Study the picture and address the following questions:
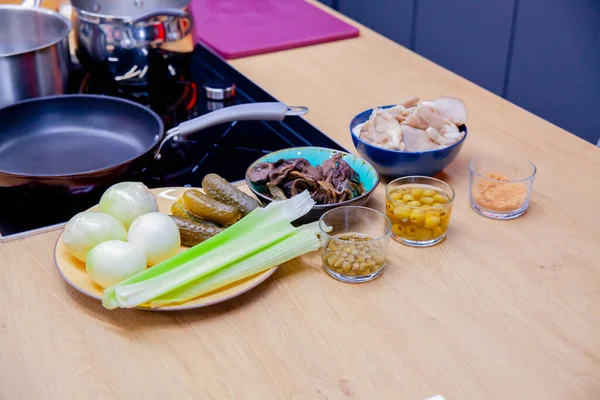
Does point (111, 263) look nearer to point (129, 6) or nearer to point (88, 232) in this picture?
point (88, 232)

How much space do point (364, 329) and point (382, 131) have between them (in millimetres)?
448

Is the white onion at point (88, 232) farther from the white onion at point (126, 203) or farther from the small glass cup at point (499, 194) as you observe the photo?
the small glass cup at point (499, 194)

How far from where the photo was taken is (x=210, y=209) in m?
1.09

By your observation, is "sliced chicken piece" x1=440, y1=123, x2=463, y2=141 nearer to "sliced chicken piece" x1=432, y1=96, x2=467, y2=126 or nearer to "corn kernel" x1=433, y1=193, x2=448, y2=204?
"sliced chicken piece" x1=432, y1=96, x2=467, y2=126

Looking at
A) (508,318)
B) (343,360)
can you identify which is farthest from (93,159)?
(508,318)

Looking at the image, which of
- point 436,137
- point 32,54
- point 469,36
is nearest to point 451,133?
point 436,137

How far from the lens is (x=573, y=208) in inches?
47.5

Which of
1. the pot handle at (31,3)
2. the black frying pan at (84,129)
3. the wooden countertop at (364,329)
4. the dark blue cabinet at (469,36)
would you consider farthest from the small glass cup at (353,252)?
the dark blue cabinet at (469,36)

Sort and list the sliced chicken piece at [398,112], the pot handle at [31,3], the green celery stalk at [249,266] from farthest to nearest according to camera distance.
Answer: the pot handle at [31,3] < the sliced chicken piece at [398,112] < the green celery stalk at [249,266]

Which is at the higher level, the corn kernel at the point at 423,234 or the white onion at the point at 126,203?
the white onion at the point at 126,203

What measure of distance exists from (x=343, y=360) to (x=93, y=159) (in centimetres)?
68

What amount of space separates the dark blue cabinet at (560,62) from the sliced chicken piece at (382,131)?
4.46 ft

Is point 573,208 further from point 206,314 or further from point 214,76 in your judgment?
point 214,76

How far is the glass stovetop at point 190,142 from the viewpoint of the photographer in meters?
1.18
